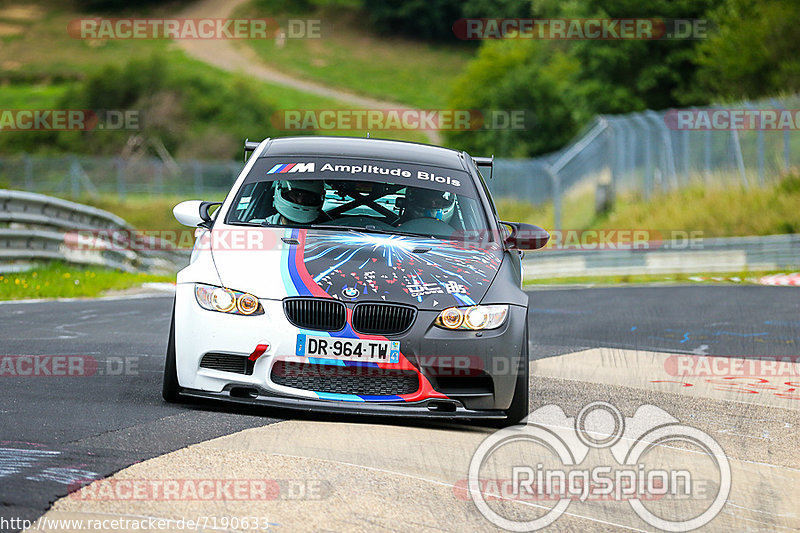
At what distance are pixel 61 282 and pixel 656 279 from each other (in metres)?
11.2

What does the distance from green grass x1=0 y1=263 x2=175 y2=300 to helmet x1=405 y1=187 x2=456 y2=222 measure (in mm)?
8464

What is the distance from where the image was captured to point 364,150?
27.8 feet

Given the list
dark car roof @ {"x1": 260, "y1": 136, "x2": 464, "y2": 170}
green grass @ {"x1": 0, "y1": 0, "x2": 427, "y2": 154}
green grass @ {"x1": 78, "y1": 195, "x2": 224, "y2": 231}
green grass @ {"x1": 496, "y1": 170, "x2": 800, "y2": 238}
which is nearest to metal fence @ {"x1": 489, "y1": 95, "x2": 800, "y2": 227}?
green grass @ {"x1": 496, "y1": 170, "x2": 800, "y2": 238}

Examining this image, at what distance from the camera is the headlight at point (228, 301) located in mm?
6656

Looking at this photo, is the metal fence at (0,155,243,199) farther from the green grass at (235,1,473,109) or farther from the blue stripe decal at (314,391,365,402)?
the green grass at (235,1,473,109)

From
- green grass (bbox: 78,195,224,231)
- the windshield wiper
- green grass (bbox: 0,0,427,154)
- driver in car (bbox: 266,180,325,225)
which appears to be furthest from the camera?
green grass (bbox: 0,0,427,154)

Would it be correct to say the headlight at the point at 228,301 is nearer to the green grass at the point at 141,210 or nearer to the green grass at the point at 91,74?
the green grass at the point at 141,210

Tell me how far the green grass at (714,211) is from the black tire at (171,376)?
20022mm

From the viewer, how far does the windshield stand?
25.7 feet

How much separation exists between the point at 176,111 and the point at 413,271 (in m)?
71.7

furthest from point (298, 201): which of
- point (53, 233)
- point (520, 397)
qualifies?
point (53, 233)

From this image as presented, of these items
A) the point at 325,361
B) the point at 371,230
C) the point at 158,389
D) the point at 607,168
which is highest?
the point at 607,168

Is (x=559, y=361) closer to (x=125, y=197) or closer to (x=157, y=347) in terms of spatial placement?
(x=157, y=347)

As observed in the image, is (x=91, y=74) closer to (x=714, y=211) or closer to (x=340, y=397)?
(x=714, y=211)
